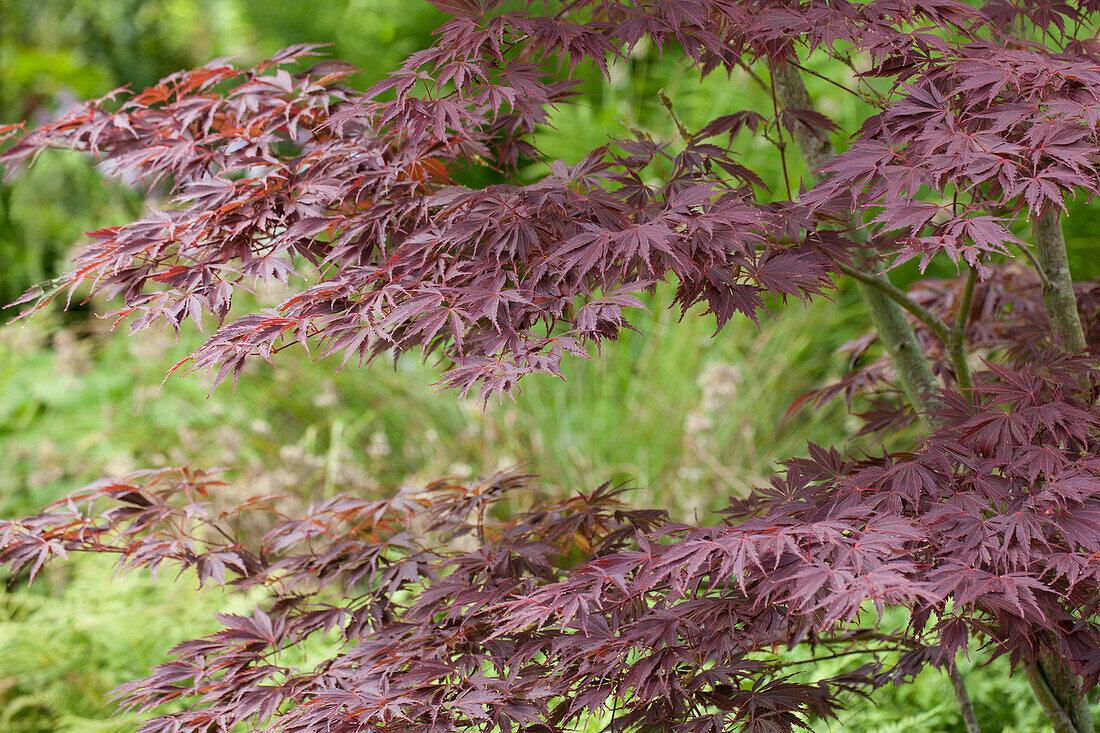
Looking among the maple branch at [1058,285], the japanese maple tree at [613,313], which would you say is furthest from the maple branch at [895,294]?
the maple branch at [1058,285]

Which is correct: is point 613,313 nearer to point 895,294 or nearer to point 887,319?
point 895,294

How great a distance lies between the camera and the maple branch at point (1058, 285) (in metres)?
1.73

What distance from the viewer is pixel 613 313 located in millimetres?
1192

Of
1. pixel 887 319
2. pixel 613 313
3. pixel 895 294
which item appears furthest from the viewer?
pixel 887 319

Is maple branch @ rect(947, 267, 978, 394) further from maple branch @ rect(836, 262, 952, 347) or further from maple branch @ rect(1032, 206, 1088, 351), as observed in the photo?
maple branch @ rect(1032, 206, 1088, 351)

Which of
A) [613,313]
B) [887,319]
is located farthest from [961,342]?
[613,313]

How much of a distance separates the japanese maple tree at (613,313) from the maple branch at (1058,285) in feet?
0.30

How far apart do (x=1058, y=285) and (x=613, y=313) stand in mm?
1029

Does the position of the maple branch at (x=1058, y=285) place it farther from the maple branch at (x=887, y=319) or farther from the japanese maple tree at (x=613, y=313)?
the maple branch at (x=887, y=319)

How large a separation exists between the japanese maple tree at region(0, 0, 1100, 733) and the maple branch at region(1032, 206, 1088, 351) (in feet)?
0.30

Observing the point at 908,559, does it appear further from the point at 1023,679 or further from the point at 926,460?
the point at 1023,679

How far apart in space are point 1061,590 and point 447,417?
3.06m

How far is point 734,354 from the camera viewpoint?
4.16m

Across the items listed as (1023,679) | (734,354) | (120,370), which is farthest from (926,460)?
(120,370)
